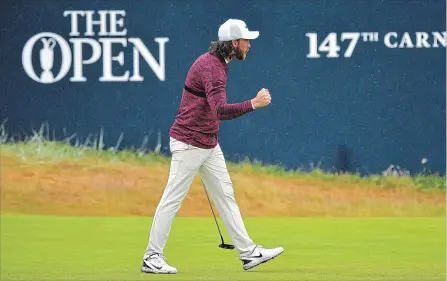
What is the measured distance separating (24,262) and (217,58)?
7.98 feet

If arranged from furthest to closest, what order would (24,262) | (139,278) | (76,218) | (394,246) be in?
(76,218), (394,246), (24,262), (139,278)

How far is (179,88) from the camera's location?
1340 centimetres

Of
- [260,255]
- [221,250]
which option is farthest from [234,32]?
[221,250]

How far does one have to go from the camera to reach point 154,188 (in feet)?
44.2

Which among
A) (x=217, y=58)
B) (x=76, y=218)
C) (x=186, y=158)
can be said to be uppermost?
(x=217, y=58)

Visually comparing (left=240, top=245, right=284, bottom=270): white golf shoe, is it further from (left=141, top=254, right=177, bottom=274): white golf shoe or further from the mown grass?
(left=141, top=254, right=177, bottom=274): white golf shoe

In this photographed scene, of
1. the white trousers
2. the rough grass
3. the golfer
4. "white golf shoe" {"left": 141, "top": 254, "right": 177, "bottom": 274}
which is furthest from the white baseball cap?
the rough grass

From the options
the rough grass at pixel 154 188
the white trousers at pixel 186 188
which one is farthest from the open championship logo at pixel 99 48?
the white trousers at pixel 186 188

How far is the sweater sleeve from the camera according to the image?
847 cm

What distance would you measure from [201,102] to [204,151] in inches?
14.6

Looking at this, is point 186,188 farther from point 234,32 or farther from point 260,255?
point 234,32

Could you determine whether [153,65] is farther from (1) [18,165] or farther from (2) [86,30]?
(1) [18,165]

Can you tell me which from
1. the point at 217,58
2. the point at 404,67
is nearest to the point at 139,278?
the point at 217,58

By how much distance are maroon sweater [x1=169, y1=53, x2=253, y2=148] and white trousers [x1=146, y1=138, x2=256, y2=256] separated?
7cm
